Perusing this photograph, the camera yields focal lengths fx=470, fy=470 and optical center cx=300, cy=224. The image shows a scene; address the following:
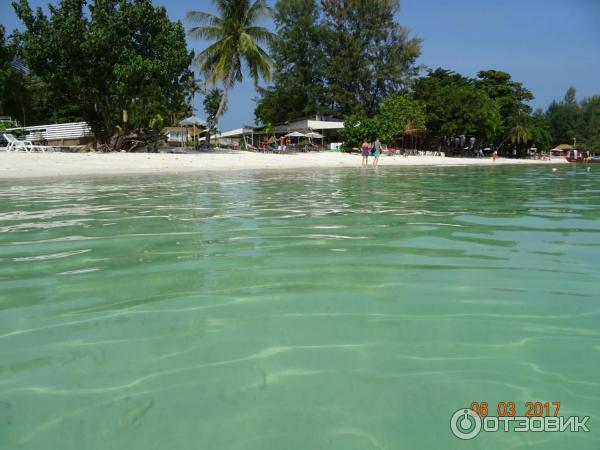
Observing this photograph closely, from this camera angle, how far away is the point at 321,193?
10.0 m

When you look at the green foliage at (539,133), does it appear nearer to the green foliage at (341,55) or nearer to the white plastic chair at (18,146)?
the green foliage at (341,55)

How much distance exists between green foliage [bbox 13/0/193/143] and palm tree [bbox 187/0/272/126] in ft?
19.1

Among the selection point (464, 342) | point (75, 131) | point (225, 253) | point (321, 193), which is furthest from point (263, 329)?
point (75, 131)

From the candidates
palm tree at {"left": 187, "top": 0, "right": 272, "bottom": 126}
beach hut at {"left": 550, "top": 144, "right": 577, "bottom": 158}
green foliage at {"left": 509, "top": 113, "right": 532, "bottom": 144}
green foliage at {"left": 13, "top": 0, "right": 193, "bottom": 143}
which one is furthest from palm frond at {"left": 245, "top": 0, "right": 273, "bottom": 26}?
beach hut at {"left": 550, "top": 144, "right": 577, "bottom": 158}

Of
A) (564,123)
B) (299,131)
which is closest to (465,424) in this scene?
(299,131)

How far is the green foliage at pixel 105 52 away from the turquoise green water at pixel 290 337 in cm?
2062

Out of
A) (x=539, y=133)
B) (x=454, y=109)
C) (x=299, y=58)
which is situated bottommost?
(x=539, y=133)

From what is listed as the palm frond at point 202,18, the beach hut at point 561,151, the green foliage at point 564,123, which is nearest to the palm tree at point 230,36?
the palm frond at point 202,18

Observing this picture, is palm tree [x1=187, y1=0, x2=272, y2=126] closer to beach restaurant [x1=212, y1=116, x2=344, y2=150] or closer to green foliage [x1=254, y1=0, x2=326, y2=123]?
beach restaurant [x1=212, y1=116, x2=344, y2=150]

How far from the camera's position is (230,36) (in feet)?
101

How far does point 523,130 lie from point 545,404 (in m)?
60.4
